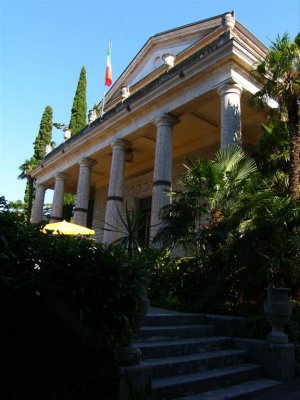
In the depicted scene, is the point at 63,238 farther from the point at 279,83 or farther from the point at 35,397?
the point at 279,83

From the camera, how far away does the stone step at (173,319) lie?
6.08 meters

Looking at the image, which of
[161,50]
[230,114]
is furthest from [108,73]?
[230,114]

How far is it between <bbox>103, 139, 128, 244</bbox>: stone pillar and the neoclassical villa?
0.04m

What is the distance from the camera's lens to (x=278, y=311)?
566 cm

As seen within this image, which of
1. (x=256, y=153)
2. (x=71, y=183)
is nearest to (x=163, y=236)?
(x=256, y=153)

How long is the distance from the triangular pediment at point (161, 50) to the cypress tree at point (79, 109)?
9.10m

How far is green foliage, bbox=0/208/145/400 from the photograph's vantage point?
3342 mm

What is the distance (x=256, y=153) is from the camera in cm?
991

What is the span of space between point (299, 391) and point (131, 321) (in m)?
2.67

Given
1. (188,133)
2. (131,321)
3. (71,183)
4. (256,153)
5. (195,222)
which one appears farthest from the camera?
(71,183)

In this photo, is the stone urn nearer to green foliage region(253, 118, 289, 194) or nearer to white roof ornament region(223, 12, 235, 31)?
green foliage region(253, 118, 289, 194)

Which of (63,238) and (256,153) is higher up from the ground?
(256,153)

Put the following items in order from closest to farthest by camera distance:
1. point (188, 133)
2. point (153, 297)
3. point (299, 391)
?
point (299, 391)
point (153, 297)
point (188, 133)

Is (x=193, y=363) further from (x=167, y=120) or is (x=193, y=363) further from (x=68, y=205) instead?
(x=68, y=205)
